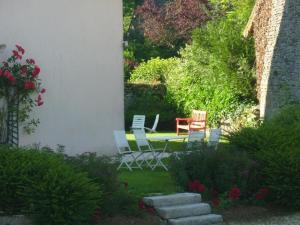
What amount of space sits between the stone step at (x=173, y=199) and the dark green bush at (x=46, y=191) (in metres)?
1.06

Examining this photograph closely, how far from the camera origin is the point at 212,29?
21250 millimetres

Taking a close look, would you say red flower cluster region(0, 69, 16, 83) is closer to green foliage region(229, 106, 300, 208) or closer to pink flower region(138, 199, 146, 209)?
green foliage region(229, 106, 300, 208)

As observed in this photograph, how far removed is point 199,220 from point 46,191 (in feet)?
7.33

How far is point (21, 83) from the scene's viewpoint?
12.5 metres

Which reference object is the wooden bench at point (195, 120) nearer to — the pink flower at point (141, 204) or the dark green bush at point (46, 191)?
the pink flower at point (141, 204)

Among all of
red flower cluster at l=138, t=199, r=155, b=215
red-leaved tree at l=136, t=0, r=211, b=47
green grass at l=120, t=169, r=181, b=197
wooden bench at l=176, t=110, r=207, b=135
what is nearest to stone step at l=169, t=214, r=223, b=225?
red flower cluster at l=138, t=199, r=155, b=215

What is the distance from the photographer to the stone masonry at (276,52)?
17781mm

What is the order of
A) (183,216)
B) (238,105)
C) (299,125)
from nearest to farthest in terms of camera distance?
(183,216) < (299,125) < (238,105)

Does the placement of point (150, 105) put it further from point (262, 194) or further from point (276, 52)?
point (262, 194)

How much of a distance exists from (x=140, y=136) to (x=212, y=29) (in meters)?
9.13

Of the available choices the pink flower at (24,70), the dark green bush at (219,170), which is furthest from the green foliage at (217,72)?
the dark green bush at (219,170)

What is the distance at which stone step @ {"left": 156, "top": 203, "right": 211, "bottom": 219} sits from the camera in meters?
8.45

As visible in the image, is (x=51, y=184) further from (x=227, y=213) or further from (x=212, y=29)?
(x=212, y=29)

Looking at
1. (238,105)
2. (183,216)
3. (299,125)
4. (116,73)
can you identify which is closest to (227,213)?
(183,216)
